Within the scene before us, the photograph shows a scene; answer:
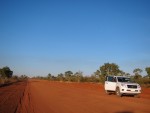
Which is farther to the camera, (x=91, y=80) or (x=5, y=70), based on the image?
(x=5, y=70)

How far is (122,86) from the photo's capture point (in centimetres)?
2177

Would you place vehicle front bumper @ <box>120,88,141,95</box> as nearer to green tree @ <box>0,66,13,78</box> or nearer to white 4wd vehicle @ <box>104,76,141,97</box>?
white 4wd vehicle @ <box>104,76,141,97</box>

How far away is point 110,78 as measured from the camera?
24.5 m

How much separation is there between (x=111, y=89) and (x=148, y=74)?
1898 inches

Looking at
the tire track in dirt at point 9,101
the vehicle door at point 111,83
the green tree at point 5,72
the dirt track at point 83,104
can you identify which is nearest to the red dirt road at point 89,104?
the dirt track at point 83,104

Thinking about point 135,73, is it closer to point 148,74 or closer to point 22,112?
point 148,74

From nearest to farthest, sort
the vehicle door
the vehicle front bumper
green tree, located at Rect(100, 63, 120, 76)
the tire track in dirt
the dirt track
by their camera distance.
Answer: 1. the dirt track
2. the tire track in dirt
3. the vehicle front bumper
4. the vehicle door
5. green tree, located at Rect(100, 63, 120, 76)

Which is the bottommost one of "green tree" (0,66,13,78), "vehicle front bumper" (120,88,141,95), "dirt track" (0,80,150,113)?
"dirt track" (0,80,150,113)

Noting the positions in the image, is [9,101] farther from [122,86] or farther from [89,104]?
[122,86]

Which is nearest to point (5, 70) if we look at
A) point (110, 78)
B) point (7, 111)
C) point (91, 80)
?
point (91, 80)

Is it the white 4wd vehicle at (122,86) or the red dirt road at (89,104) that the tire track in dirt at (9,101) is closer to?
the red dirt road at (89,104)

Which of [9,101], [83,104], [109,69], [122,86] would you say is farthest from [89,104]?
[109,69]

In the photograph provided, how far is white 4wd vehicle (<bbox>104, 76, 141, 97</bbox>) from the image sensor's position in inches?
854

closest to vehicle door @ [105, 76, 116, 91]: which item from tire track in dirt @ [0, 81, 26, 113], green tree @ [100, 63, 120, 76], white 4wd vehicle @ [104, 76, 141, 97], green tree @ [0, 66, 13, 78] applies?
white 4wd vehicle @ [104, 76, 141, 97]
